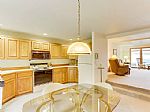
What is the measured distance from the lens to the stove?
5.33 meters

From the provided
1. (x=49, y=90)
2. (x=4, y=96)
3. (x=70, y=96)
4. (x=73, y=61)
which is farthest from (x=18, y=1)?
(x=73, y=61)

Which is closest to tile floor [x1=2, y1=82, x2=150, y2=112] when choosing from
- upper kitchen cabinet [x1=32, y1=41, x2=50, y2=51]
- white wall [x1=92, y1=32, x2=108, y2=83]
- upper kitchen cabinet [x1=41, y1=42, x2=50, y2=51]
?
white wall [x1=92, y1=32, x2=108, y2=83]

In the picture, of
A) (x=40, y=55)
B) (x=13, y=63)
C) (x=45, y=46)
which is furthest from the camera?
(x=45, y=46)

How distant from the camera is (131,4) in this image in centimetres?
260

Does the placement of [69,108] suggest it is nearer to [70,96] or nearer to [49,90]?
[70,96]

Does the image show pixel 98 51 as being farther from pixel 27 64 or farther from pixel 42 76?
pixel 27 64

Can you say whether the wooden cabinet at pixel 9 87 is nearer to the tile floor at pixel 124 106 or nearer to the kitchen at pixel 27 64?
the kitchen at pixel 27 64

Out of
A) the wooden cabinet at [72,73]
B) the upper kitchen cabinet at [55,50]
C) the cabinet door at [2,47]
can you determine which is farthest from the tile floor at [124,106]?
the wooden cabinet at [72,73]

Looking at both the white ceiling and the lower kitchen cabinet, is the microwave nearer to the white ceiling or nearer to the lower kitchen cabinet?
the lower kitchen cabinet

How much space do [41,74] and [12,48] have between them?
1.53 metres

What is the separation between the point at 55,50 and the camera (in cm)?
670

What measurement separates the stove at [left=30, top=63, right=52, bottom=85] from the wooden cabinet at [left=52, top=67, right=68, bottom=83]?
0.30 metres

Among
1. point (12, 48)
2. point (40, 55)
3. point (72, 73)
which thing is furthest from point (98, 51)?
point (12, 48)

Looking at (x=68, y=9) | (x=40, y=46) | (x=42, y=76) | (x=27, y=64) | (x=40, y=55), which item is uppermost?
(x=68, y=9)
